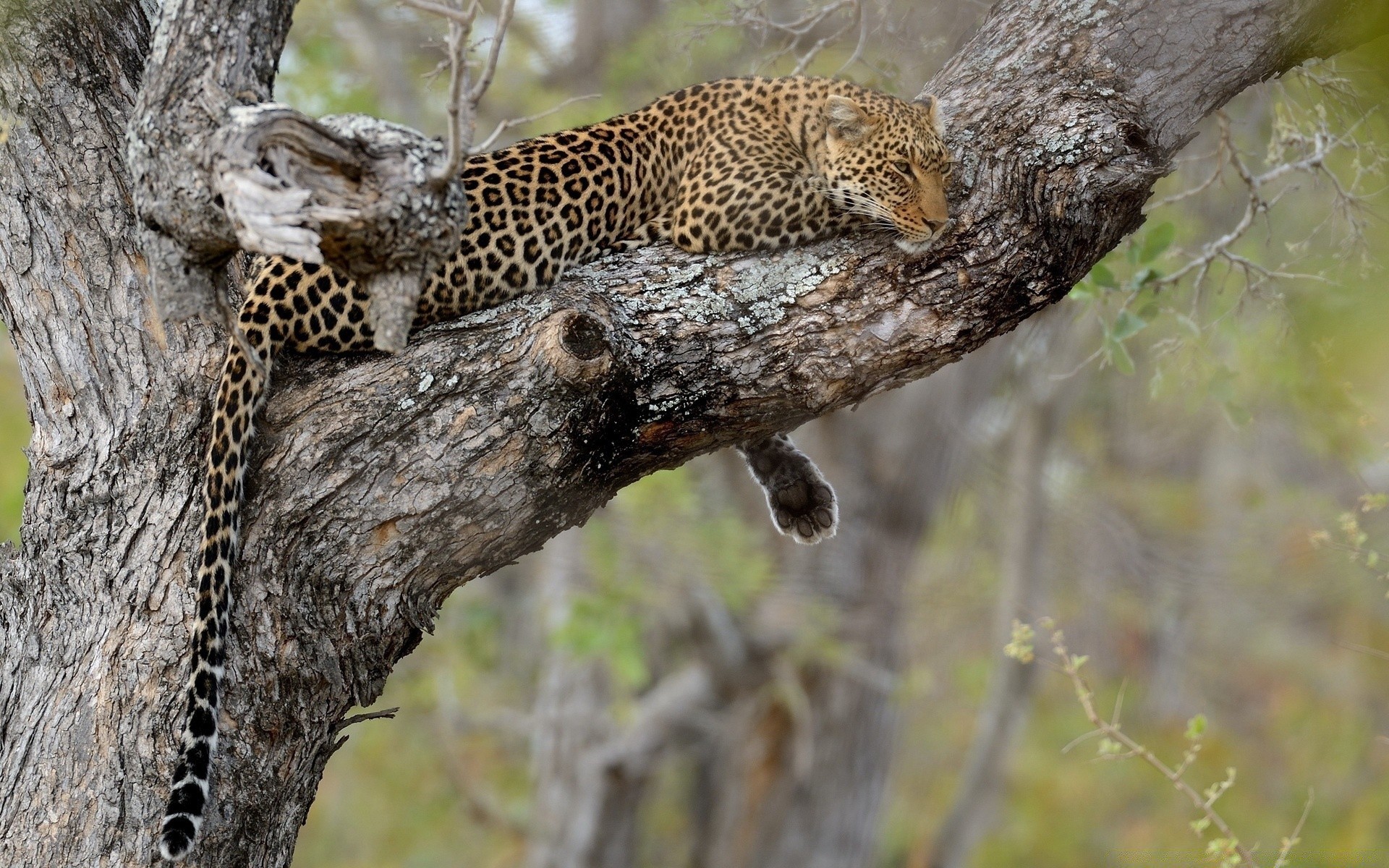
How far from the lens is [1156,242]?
5641 millimetres

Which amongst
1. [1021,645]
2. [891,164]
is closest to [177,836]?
[1021,645]

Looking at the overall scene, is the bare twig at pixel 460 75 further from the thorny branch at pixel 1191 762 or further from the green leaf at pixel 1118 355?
the green leaf at pixel 1118 355

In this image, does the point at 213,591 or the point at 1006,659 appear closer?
the point at 213,591

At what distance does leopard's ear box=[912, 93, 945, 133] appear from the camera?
4.92 m

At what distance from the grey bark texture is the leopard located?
0.11 meters

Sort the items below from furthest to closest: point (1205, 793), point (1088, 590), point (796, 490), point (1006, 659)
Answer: point (1088, 590), point (1006, 659), point (796, 490), point (1205, 793)

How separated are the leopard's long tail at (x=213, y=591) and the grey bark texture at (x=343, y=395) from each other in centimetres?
7

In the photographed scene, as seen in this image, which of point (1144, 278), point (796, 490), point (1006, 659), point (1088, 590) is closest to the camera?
point (796, 490)

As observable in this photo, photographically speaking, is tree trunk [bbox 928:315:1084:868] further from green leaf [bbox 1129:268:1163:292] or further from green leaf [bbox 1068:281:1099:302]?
green leaf [bbox 1129:268:1163:292]

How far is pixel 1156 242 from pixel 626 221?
2134mm

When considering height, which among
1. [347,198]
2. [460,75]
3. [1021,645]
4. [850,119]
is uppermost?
[850,119]

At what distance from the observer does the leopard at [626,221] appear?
3.86 metres

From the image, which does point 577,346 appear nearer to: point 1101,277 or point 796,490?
point 796,490

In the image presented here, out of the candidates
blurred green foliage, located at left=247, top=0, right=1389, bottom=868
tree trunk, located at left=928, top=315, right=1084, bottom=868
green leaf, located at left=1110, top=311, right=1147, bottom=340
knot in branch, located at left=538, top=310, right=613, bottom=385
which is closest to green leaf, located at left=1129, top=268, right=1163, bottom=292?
blurred green foliage, located at left=247, top=0, right=1389, bottom=868
